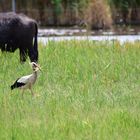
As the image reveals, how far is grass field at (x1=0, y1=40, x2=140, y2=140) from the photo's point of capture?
6388mm

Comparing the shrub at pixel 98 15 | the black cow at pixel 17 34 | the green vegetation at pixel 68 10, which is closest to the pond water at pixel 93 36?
the shrub at pixel 98 15

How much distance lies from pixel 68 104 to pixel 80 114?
59 centimetres

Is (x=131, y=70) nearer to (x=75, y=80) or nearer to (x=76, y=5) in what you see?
(x=75, y=80)

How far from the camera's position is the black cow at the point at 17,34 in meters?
11.9

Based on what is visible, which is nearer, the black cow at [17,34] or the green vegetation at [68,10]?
the black cow at [17,34]

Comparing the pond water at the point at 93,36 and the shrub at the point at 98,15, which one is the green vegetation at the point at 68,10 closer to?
the shrub at the point at 98,15

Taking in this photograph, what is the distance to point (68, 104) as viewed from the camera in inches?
302

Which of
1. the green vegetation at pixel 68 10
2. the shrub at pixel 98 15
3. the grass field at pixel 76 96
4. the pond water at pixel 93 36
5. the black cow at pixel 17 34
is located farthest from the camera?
the green vegetation at pixel 68 10

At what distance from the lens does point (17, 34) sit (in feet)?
39.5

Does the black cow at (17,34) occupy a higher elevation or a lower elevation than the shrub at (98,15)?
higher

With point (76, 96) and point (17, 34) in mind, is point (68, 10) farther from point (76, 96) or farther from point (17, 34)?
point (76, 96)

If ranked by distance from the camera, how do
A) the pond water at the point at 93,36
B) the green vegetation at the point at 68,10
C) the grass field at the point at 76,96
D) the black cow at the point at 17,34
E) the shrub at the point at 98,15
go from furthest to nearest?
the green vegetation at the point at 68,10 → the shrub at the point at 98,15 → the pond water at the point at 93,36 → the black cow at the point at 17,34 → the grass field at the point at 76,96

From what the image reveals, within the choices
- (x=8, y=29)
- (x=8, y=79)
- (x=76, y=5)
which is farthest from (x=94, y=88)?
(x=76, y=5)

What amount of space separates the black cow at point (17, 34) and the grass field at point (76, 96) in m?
0.23
